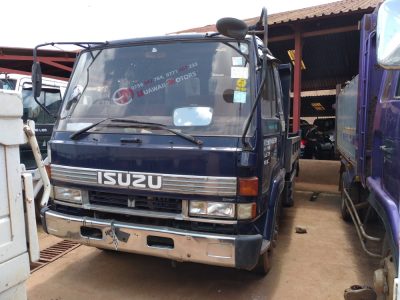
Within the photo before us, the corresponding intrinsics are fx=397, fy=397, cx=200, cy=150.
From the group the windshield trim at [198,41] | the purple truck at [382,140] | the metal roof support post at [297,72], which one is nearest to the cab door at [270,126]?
the windshield trim at [198,41]

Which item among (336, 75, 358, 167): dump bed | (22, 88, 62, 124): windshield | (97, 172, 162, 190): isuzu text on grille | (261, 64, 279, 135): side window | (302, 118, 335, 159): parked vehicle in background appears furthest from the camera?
(302, 118, 335, 159): parked vehicle in background

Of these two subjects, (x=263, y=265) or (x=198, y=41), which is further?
(x=263, y=265)

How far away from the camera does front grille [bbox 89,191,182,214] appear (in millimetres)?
3180

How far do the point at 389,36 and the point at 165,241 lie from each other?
215 cm

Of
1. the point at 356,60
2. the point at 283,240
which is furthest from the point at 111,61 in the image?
the point at 356,60

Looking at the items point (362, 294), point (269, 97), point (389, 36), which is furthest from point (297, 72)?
point (389, 36)

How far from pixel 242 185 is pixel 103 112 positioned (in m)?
1.46

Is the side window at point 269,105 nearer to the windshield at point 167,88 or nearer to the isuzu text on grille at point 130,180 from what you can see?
the windshield at point 167,88

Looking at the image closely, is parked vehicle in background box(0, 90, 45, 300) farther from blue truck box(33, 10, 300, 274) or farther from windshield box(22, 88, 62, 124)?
windshield box(22, 88, 62, 124)

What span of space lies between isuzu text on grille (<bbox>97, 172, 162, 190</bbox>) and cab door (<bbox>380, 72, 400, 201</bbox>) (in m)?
1.70

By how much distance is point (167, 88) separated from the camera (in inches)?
138

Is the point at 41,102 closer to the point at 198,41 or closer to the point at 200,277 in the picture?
the point at 198,41

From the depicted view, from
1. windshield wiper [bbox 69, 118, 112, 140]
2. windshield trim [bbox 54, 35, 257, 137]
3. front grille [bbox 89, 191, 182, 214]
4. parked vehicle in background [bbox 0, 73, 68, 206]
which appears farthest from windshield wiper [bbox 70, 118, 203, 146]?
parked vehicle in background [bbox 0, 73, 68, 206]

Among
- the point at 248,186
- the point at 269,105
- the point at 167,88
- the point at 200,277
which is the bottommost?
the point at 200,277
